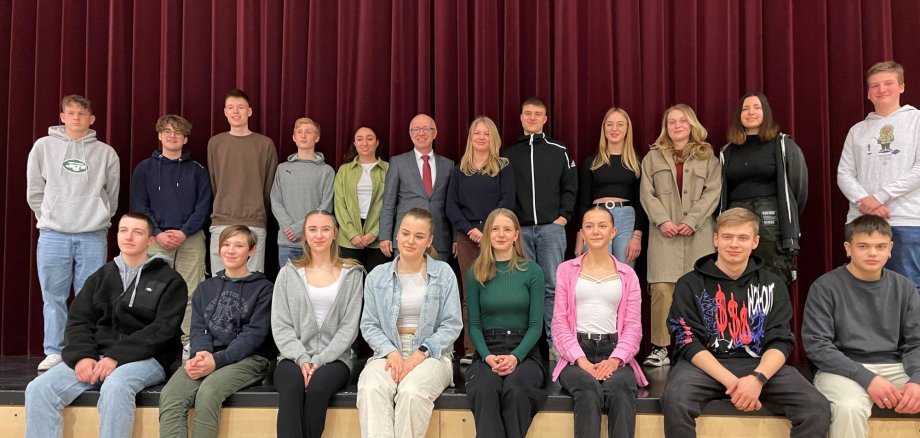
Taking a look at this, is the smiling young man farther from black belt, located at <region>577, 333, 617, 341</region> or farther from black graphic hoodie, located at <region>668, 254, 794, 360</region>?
black belt, located at <region>577, 333, 617, 341</region>

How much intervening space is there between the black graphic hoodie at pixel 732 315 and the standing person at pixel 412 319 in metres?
1.02

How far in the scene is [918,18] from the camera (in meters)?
4.60

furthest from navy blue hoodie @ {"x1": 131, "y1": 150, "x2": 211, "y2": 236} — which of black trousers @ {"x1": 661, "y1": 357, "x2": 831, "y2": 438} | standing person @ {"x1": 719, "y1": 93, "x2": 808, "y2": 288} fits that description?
standing person @ {"x1": 719, "y1": 93, "x2": 808, "y2": 288}

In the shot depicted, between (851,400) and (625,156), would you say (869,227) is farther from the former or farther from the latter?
(625,156)

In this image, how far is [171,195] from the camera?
14.2 feet

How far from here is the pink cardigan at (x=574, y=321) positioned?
3.19 metres

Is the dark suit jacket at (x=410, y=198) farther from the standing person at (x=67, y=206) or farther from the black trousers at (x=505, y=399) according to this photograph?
the standing person at (x=67, y=206)

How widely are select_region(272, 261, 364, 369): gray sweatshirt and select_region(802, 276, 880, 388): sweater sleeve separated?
2036 millimetres

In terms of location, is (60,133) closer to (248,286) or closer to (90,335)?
(90,335)

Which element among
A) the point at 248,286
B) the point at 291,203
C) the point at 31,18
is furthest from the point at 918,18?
the point at 31,18

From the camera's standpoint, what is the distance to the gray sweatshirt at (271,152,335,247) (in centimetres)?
430

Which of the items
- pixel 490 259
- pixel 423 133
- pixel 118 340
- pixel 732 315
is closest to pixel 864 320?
pixel 732 315

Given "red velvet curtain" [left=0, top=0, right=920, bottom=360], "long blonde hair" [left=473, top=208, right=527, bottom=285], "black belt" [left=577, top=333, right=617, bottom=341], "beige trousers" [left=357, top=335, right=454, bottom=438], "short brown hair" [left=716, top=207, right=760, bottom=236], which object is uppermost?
"red velvet curtain" [left=0, top=0, right=920, bottom=360]

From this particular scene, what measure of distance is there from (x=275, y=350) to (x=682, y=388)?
1916 mm
